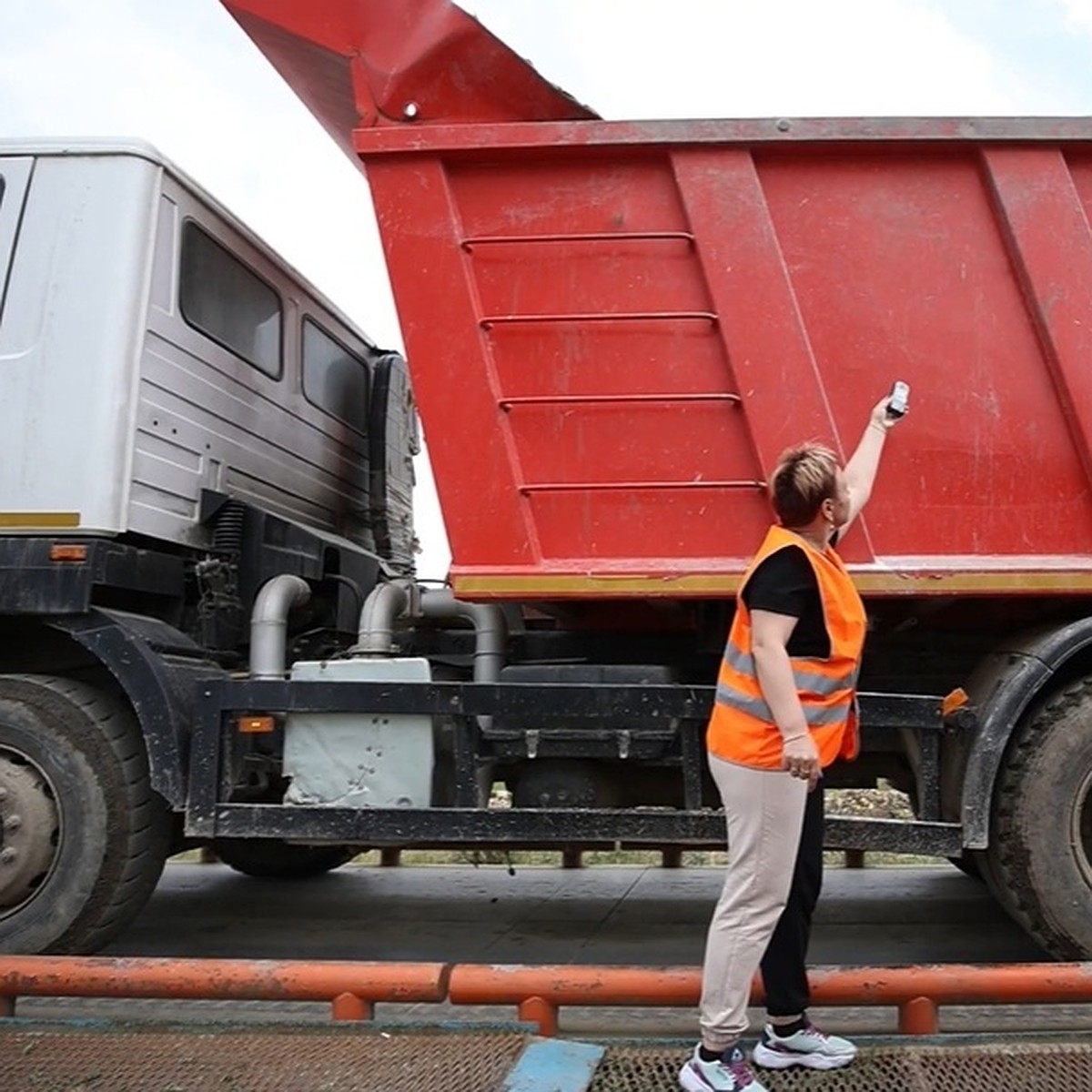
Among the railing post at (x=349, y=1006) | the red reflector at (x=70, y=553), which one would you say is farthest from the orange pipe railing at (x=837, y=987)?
the red reflector at (x=70, y=553)

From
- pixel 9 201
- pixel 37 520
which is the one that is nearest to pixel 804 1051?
pixel 37 520

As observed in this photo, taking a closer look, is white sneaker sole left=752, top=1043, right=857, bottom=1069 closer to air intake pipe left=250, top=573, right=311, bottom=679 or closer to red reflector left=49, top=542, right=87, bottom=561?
air intake pipe left=250, top=573, right=311, bottom=679

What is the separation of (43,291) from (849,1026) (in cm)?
340

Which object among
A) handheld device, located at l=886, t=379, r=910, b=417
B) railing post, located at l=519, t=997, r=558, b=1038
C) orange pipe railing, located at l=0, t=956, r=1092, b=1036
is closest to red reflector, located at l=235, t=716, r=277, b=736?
orange pipe railing, located at l=0, t=956, r=1092, b=1036

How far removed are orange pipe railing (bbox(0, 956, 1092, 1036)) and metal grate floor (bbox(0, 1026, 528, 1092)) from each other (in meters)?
0.10

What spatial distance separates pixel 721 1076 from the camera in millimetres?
2531

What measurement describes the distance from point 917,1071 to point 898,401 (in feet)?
5.81

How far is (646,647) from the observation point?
3828mm

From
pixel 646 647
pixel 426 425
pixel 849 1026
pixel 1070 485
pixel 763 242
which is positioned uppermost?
pixel 763 242

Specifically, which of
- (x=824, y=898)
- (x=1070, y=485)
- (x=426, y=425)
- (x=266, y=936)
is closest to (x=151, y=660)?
(x=426, y=425)

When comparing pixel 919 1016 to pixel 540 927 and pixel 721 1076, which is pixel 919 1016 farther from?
pixel 540 927

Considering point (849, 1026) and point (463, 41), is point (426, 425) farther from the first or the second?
point (849, 1026)

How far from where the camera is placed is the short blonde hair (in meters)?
2.60

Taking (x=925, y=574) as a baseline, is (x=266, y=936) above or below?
below
